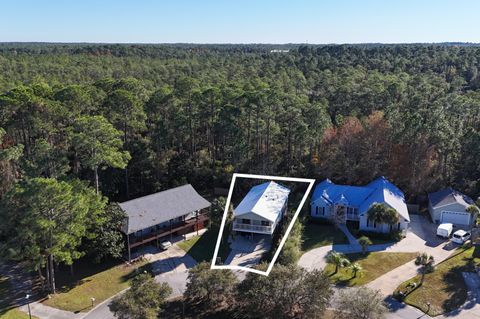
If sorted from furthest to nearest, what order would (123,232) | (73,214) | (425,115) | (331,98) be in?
(331,98) < (425,115) < (123,232) < (73,214)

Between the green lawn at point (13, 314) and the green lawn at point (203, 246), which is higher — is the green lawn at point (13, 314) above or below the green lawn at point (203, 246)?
below

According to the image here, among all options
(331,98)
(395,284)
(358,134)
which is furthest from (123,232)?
(331,98)

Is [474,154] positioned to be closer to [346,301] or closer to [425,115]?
[425,115]

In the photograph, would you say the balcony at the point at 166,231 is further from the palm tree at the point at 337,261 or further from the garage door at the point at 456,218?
the garage door at the point at 456,218

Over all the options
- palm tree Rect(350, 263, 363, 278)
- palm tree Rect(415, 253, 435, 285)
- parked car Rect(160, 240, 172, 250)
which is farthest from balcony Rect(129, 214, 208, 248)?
palm tree Rect(415, 253, 435, 285)

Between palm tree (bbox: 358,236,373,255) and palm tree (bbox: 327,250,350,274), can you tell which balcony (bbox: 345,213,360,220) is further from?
palm tree (bbox: 327,250,350,274)

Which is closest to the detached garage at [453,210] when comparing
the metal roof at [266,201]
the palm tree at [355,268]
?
the palm tree at [355,268]
